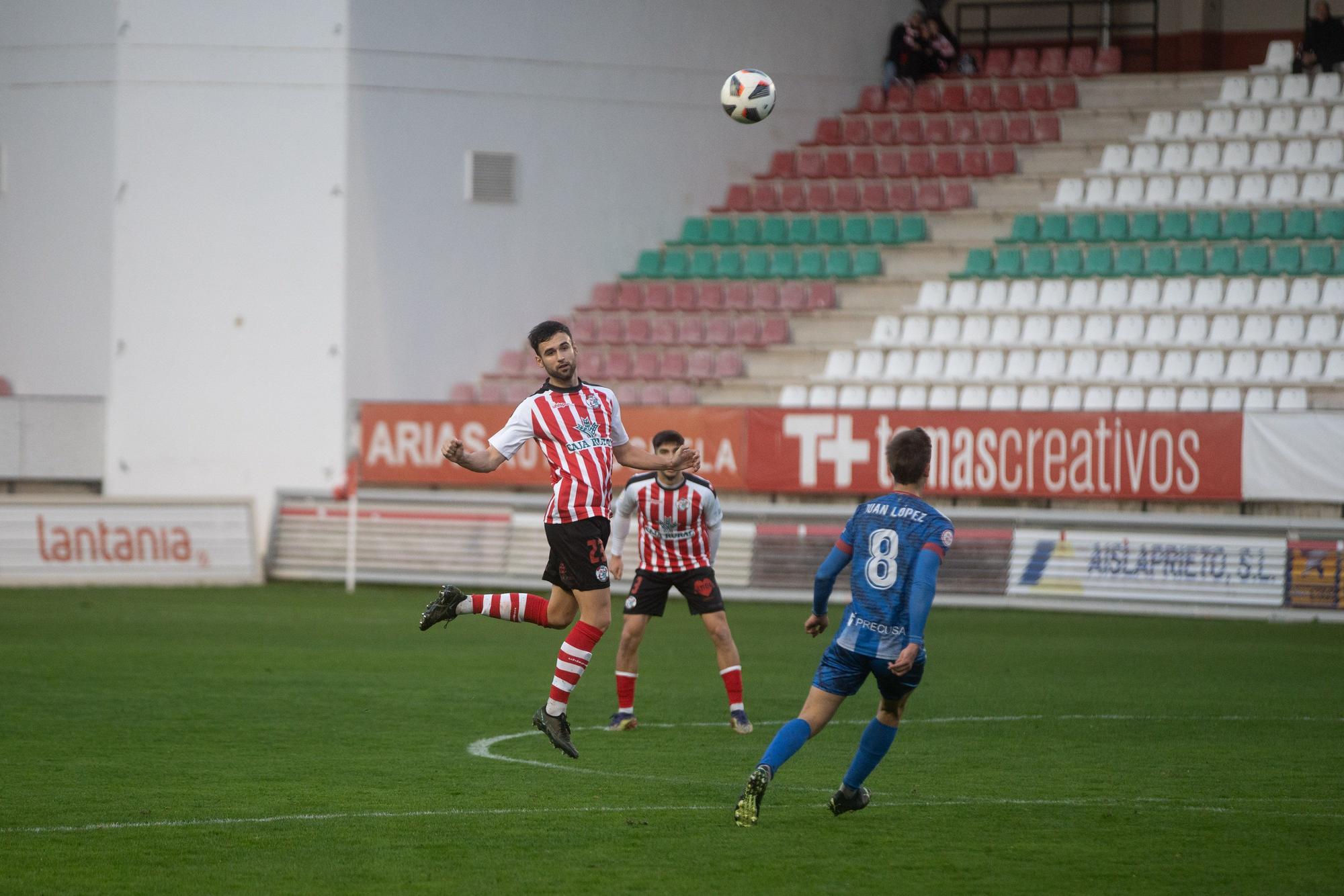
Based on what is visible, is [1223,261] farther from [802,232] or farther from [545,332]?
[545,332]

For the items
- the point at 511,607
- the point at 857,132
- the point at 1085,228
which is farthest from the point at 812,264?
the point at 511,607

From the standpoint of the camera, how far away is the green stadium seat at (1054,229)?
83.0 feet

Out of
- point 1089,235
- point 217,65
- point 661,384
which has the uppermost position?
point 217,65

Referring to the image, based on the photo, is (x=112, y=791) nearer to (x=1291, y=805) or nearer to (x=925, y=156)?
(x=1291, y=805)

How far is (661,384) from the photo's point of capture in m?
25.0

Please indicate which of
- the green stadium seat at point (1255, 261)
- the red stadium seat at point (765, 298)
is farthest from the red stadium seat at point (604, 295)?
the green stadium seat at point (1255, 261)

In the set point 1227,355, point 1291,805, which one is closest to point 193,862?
point 1291,805

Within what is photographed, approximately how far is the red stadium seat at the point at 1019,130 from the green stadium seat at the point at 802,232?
354 centimetres

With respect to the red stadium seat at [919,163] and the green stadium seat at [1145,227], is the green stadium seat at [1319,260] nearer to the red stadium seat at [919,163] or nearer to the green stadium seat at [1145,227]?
the green stadium seat at [1145,227]

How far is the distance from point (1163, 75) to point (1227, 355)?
24.2ft

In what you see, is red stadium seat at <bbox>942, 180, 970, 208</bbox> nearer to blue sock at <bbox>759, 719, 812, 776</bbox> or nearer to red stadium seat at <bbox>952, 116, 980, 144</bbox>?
red stadium seat at <bbox>952, 116, 980, 144</bbox>

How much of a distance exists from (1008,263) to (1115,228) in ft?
5.25

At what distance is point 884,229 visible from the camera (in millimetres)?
26578

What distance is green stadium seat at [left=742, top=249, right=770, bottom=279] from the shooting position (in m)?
26.6
